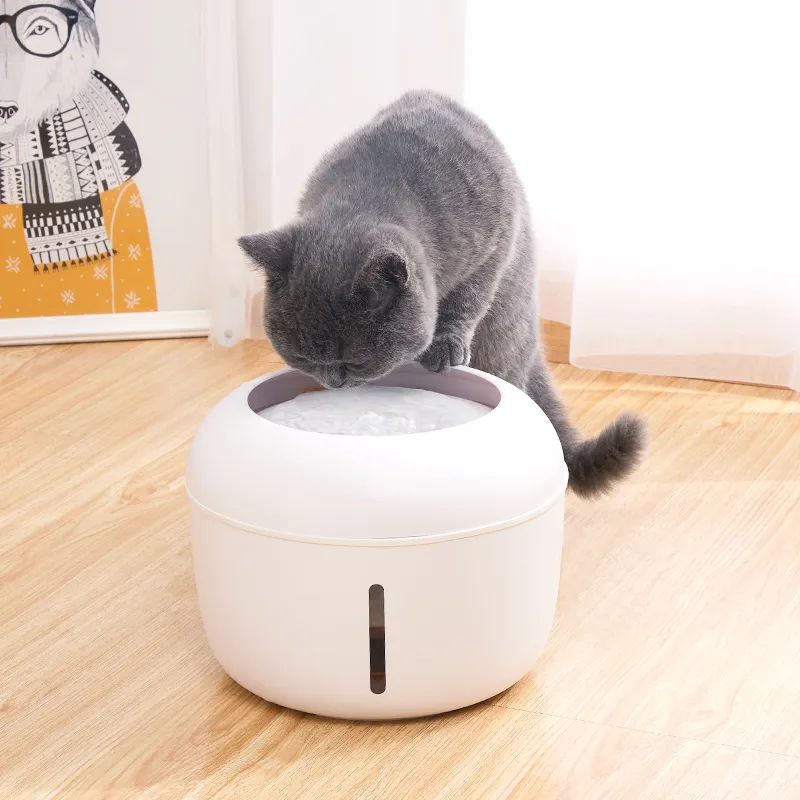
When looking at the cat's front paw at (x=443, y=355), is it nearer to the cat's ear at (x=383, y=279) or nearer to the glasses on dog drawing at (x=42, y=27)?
the cat's ear at (x=383, y=279)

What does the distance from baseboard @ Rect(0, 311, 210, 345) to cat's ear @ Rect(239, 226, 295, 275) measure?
4.25 feet

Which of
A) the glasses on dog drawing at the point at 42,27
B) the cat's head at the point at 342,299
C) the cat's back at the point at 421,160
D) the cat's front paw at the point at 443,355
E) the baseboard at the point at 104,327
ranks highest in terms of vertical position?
the glasses on dog drawing at the point at 42,27

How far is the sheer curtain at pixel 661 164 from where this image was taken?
6.80ft

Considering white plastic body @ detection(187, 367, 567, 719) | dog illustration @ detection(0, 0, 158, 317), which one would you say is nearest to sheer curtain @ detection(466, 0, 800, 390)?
dog illustration @ detection(0, 0, 158, 317)

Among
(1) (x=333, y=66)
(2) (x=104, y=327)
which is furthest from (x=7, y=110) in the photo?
(1) (x=333, y=66)

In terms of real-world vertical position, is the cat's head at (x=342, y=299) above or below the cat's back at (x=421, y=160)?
below

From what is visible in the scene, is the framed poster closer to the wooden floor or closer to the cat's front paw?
the wooden floor

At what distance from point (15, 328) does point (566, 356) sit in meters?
1.25

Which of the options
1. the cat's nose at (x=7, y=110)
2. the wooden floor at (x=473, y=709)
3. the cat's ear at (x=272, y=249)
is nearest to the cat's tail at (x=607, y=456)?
the wooden floor at (x=473, y=709)

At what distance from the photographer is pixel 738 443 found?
1962mm

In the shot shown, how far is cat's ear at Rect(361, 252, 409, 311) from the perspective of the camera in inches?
45.7

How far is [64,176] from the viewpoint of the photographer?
2395mm

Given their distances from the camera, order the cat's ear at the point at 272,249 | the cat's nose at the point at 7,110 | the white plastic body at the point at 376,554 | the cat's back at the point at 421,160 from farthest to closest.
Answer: the cat's nose at the point at 7,110, the cat's back at the point at 421,160, the cat's ear at the point at 272,249, the white plastic body at the point at 376,554

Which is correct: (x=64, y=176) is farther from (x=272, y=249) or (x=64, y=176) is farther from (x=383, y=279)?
(x=383, y=279)
